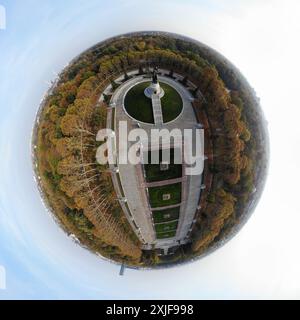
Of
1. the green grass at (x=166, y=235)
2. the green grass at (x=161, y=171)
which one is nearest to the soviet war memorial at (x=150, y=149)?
the green grass at (x=161, y=171)

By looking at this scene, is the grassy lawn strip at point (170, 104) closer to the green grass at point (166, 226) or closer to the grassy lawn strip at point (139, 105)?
the grassy lawn strip at point (139, 105)

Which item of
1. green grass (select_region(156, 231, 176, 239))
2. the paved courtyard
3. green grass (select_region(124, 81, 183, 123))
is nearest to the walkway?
the paved courtyard

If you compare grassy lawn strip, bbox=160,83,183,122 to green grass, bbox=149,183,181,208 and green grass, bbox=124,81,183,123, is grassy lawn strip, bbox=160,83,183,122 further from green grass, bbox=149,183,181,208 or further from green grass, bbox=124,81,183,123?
green grass, bbox=149,183,181,208

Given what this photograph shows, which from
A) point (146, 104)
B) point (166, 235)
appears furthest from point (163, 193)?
point (146, 104)

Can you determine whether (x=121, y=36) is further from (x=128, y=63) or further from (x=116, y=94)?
(x=116, y=94)

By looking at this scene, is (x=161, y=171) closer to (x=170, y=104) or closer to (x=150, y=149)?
(x=150, y=149)

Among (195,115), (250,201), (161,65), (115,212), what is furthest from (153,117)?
(250,201)
